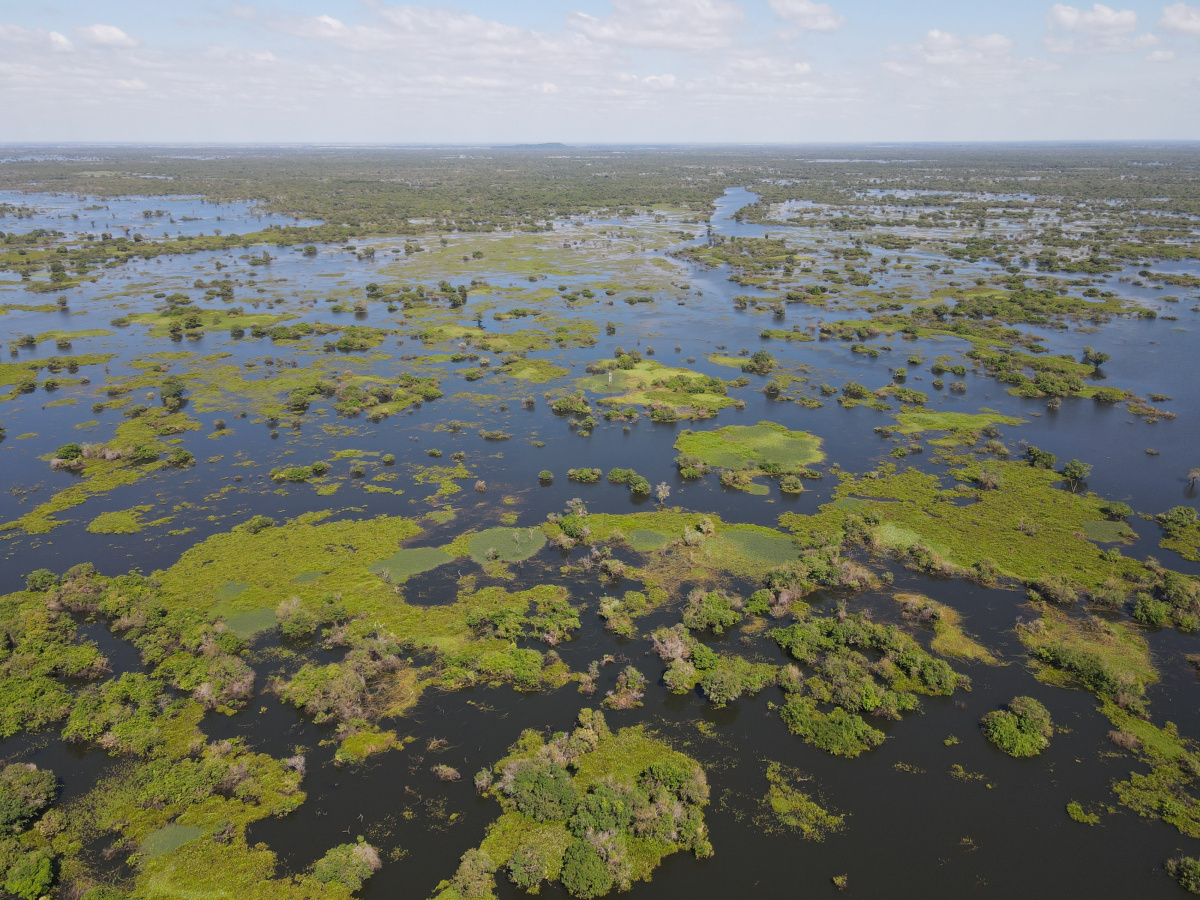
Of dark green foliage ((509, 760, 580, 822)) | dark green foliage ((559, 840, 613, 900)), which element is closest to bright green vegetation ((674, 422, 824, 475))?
dark green foliage ((509, 760, 580, 822))

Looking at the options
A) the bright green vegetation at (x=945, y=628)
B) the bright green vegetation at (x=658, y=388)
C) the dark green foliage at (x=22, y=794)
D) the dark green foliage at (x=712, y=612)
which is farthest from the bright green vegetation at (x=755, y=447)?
the dark green foliage at (x=22, y=794)

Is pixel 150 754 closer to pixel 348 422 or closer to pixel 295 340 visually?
pixel 348 422

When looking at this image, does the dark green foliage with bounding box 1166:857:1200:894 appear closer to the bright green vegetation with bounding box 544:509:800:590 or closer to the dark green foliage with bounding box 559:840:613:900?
the bright green vegetation with bounding box 544:509:800:590

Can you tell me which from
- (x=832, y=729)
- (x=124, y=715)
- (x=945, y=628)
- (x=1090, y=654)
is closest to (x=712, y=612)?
(x=832, y=729)

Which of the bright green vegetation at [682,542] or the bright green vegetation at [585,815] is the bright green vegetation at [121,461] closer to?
the bright green vegetation at [682,542]

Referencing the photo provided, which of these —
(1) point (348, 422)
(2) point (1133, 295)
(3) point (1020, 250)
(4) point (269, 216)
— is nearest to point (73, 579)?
(1) point (348, 422)

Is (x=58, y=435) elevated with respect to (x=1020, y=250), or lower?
lower
